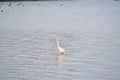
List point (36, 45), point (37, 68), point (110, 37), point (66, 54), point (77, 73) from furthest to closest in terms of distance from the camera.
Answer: point (110, 37) → point (36, 45) → point (66, 54) → point (37, 68) → point (77, 73)

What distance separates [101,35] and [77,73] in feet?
45.2

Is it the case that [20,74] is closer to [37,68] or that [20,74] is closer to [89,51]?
[37,68]

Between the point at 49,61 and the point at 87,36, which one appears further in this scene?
the point at 87,36

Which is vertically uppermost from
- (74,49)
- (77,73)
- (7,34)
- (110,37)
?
(7,34)

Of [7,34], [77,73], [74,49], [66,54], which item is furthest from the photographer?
[7,34]

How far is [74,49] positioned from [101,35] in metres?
7.25

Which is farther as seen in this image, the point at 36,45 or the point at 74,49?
the point at 36,45

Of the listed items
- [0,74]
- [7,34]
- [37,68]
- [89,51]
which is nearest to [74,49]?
[89,51]

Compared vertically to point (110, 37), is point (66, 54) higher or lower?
lower

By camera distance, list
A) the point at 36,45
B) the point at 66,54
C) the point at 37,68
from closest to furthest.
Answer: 1. the point at 37,68
2. the point at 66,54
3. the point at 36,45

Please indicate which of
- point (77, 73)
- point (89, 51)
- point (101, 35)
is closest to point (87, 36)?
point (101, 35)

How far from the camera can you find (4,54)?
23.4 metres

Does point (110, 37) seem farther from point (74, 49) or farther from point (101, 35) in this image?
point (74, 49)

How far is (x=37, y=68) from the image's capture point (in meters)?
18.8
